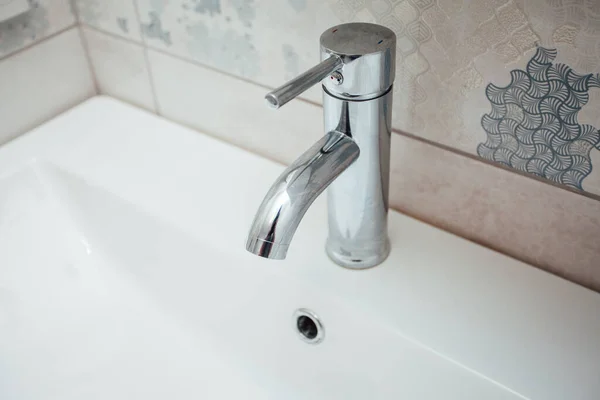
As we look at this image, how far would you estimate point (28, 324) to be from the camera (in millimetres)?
603

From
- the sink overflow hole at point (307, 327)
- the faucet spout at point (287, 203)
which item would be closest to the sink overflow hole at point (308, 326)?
the sink overflow hole at point (307, 327)

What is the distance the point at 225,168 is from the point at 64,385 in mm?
251

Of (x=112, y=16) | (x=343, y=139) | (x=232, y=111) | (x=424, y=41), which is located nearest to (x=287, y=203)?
(x=343, y=139)

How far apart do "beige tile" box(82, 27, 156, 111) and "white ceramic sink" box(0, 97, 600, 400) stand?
0.02 meters

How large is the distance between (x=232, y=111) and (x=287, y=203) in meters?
0.27

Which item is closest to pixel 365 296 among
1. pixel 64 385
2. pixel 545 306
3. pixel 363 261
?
pixel 363 261

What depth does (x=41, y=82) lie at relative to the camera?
27.5 inches

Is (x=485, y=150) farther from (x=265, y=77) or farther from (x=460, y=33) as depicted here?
(x=265, y=77)

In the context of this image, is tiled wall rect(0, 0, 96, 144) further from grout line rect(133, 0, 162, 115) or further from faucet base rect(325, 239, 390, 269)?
faucet base rect(325, 239, 390, 269)

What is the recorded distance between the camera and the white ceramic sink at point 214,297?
1.52 ft

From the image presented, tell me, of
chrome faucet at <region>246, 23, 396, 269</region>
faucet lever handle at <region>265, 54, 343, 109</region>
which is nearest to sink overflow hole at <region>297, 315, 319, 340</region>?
chrome faucet at <region>246, 23, 396, 269</region>

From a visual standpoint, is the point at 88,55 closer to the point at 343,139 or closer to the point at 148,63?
the point at 148,63

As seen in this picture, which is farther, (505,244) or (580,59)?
(505,244)

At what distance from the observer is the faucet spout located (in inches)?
15.5
